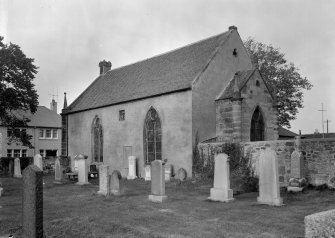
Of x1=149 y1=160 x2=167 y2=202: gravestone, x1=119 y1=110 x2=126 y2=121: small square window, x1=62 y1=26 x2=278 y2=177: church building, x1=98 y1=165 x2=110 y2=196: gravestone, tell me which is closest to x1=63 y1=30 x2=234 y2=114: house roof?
x1=62 y1=26 x2=278 y2=177: church building

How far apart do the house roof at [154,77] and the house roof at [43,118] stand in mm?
16301

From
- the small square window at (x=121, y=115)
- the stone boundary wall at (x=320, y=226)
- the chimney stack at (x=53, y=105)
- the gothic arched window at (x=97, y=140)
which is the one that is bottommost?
the stone boundary wall at (x=320, y=226)

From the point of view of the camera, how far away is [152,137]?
2269 centimetres

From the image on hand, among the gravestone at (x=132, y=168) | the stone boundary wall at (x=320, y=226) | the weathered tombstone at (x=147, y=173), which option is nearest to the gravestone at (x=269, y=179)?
the stone boundary wall at (x=320, y=226)

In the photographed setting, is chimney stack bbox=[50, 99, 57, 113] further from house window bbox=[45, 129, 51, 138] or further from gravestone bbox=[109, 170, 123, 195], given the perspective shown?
gravestone bbox=[109, 170, 123, 195]

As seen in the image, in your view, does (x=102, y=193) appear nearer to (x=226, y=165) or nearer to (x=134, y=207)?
(x=134, y=207)

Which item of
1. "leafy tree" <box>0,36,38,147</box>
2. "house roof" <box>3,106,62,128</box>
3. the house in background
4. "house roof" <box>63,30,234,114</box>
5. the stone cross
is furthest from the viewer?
"house roof" <box>3,106,62,128</box>

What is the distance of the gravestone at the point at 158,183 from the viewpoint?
12.7 m

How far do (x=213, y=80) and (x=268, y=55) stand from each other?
18.3m

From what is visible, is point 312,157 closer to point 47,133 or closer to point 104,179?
point 104,179

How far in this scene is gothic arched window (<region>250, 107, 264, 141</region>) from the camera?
835 inches

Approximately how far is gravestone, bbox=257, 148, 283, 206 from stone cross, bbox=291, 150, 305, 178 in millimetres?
3882

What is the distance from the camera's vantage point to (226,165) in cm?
1252

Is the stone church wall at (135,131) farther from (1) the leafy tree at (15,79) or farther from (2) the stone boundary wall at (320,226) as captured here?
(2) the stone boundary wall at (320,226)
